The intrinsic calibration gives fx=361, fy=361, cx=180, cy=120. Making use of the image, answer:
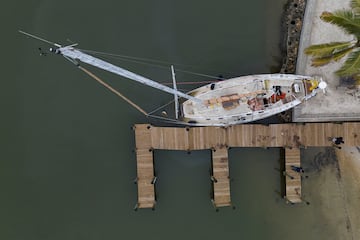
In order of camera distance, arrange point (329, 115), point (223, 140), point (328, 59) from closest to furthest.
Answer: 1. point (328, 59)
2. point (223, 140)
3. point (329, 115)

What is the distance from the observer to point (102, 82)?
814 inches

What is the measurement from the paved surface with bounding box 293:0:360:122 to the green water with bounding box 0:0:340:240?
69.5 inches

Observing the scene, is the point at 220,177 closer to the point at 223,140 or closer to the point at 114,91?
the point at 223,140

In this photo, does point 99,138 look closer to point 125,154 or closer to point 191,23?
point 125,154

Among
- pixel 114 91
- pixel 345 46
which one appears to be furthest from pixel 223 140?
pixel 345 46

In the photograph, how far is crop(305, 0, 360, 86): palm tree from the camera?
15.6 metres

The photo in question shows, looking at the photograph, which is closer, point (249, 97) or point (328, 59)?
point (328, 59)

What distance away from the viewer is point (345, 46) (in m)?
17.0

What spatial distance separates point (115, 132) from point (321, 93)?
12.0 metres

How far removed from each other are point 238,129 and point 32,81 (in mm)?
A: 12182

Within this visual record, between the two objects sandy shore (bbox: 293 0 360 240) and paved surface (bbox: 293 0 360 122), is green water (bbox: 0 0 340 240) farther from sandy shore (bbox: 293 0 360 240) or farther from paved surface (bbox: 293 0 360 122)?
paved surface (bbox: 293 0 360 122)

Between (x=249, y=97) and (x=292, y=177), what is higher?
(x=249, y=97)

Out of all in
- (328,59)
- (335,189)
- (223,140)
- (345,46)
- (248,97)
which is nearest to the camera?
(345,46)

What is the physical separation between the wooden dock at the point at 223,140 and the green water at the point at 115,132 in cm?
96
